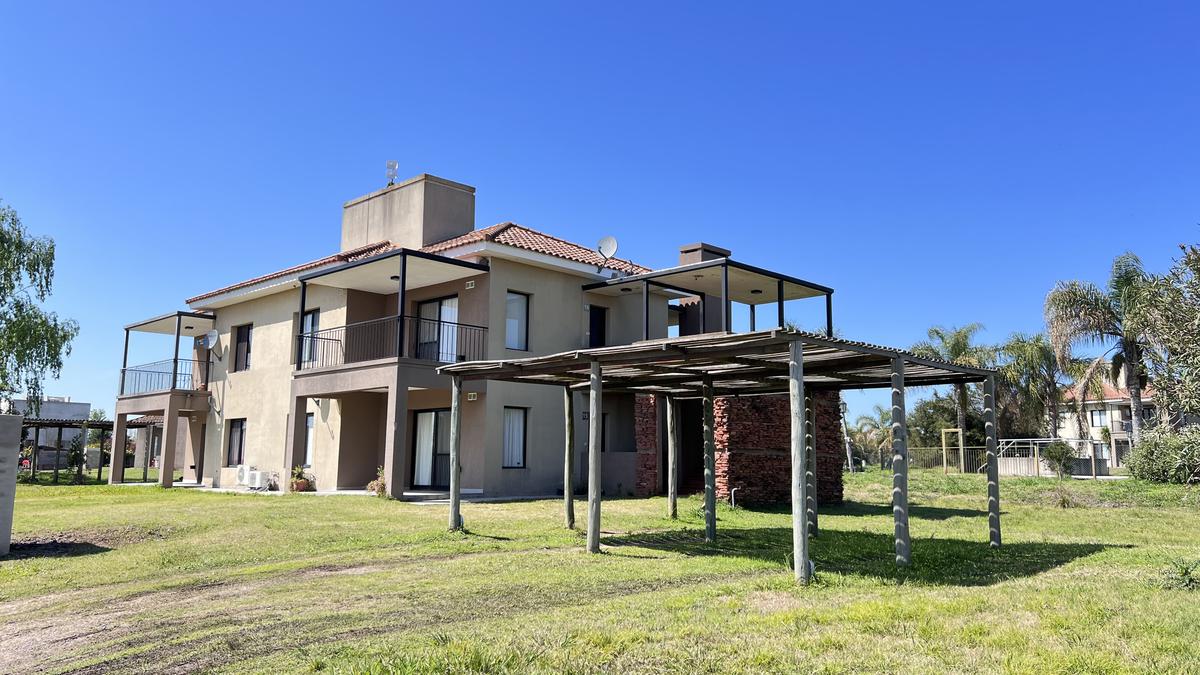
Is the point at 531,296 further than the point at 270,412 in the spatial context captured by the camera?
No

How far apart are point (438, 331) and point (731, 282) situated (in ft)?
26.6

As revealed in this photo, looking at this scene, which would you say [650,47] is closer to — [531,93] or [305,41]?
[531,93]

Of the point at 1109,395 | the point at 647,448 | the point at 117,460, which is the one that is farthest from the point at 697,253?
the point at 1109,395

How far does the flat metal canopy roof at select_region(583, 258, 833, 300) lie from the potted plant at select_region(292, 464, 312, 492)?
928 centimetres

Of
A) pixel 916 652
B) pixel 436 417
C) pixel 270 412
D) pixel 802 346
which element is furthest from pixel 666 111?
pixel 916 652

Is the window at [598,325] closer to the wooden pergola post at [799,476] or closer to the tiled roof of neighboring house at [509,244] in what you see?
the tiled roof of neighboring house at [509,244]

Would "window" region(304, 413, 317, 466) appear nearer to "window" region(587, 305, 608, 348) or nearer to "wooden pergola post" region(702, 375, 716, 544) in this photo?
"window" region(587, 305, 608, 348)

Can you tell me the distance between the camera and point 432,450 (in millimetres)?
24547

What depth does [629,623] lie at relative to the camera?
725cm

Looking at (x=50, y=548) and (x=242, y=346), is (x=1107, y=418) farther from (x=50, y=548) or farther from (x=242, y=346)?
(x=50, y=548)

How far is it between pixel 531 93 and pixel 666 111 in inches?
139

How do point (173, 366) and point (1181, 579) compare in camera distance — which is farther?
point (173, 366)

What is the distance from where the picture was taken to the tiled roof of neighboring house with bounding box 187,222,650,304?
23.5 meters

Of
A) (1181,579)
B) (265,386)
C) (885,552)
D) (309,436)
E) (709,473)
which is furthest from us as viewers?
(265,386)
